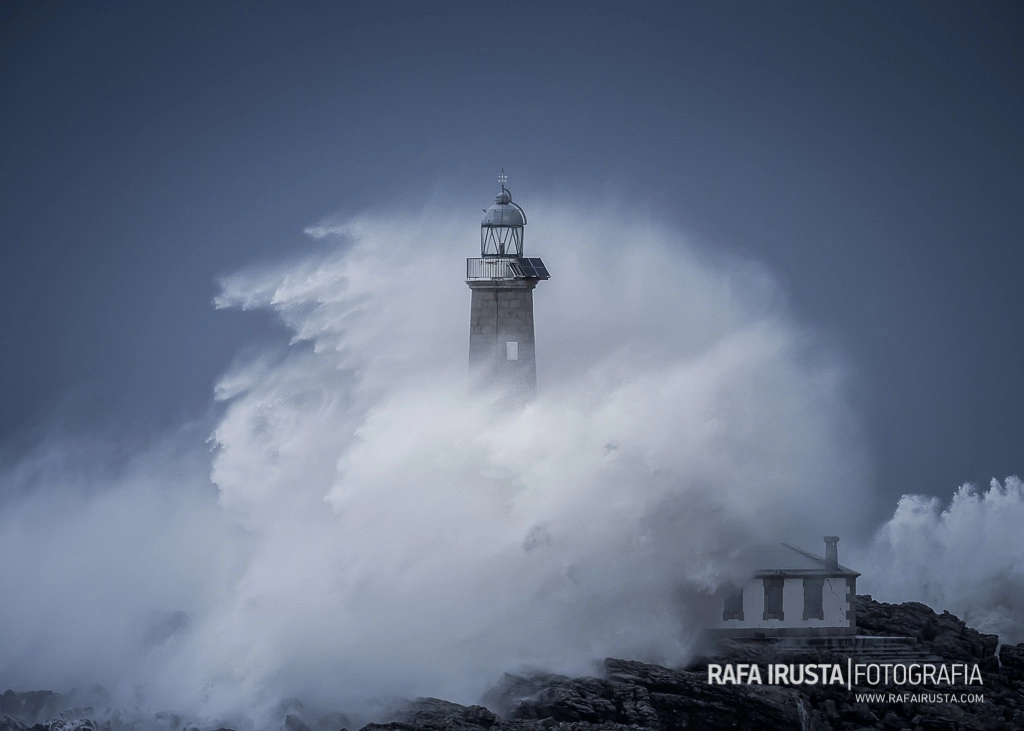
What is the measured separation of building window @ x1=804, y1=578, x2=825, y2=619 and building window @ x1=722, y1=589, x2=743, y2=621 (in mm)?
1137

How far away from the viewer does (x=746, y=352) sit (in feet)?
120

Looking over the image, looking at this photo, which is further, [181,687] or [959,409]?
[959,409]

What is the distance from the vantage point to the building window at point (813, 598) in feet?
93.1

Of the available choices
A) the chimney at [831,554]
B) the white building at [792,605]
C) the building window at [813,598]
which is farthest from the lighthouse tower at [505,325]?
the building window at [813,598]

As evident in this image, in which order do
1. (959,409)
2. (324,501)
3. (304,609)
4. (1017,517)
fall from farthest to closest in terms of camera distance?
(959,409) < (1017,517) < (324,501) < (304,609)

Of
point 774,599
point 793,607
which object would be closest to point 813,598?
point 793,607

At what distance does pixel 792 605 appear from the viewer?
2831 centimetres

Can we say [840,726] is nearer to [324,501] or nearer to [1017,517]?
[324,501]

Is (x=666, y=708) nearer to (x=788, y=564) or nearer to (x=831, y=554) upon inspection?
(x=788, y=564)

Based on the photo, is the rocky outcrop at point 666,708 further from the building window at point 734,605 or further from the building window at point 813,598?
the building window at point 813,598

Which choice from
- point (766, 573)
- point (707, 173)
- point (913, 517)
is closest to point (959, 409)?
point (913, 517)

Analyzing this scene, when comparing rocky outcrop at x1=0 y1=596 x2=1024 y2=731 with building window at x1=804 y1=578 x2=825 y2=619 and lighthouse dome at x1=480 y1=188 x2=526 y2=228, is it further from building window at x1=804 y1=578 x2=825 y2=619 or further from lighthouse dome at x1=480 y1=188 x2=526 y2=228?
lighthouse dome at x1=480 y1=188 x2=526 y2=228

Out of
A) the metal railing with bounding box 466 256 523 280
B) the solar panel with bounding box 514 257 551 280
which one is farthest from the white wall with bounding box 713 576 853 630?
the metal railing with bounding box 466 256 523 280

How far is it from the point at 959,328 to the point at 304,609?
111m
